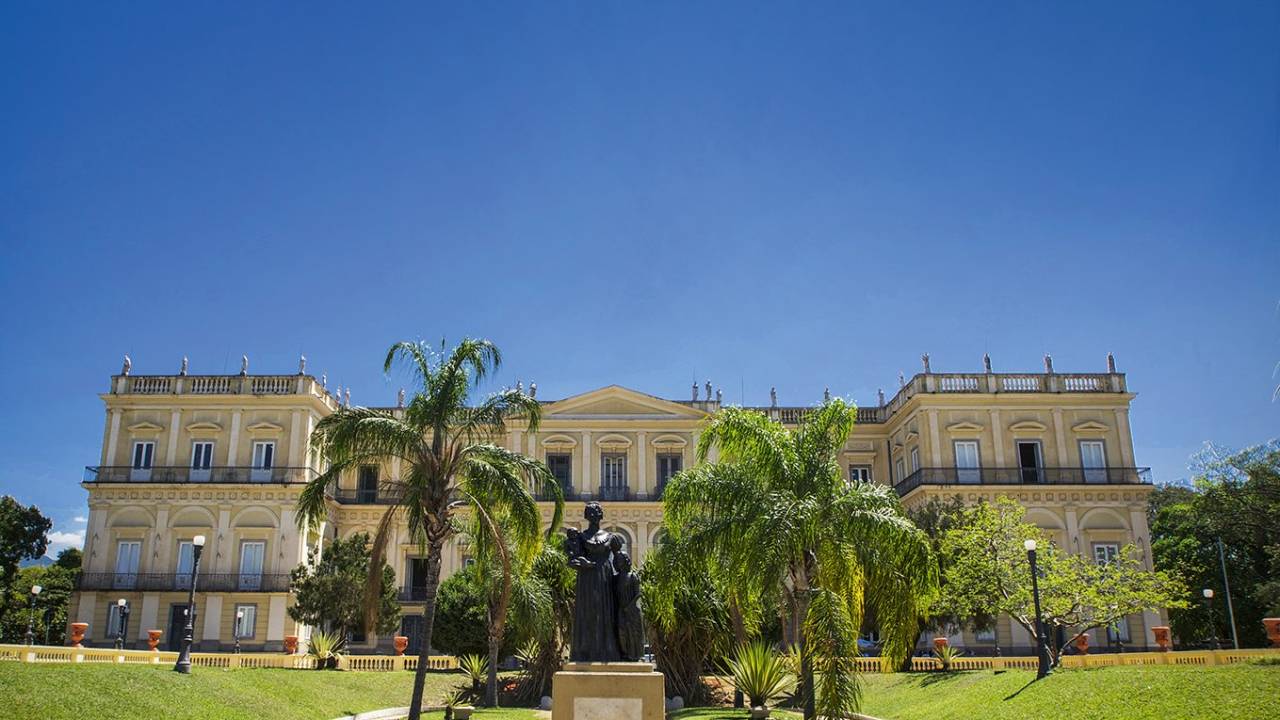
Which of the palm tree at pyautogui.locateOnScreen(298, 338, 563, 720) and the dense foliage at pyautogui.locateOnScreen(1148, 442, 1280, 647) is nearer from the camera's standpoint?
the palm tree at pyautogui.locateOnScreen(298, 338, 563, 720)

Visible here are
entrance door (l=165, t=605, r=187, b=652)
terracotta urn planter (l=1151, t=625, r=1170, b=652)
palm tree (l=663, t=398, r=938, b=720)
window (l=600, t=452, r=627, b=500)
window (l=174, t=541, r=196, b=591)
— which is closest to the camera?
palm tree (l=663, t=398, r=938, b=720)

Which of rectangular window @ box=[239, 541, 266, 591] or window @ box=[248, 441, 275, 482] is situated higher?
window @ box=[248, 441, 275, 482]

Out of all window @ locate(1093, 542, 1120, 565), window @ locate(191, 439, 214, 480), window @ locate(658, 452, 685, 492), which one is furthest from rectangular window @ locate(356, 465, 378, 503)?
window @ locate(1093, 542, 1120, 565)

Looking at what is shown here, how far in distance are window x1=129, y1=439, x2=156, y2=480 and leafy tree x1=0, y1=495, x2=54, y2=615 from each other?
8.66 meters

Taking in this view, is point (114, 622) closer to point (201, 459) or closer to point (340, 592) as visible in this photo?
point (201, 459)

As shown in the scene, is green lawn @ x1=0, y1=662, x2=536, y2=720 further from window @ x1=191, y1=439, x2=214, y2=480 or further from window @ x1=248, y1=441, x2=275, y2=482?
window @ x1=191, y1=439, x2=214, y2=480

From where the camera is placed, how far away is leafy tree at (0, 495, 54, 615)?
137ft

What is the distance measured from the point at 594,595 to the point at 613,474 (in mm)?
28877

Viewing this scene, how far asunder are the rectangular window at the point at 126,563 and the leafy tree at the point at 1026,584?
27.9 metres

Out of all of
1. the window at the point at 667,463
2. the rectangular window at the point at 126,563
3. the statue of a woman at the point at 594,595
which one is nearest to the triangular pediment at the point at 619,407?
the window at the point at 667,463

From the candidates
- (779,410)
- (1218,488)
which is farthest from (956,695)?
(779,410)

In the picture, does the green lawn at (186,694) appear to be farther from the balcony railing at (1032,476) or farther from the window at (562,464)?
the balcony railing at (1032,476)

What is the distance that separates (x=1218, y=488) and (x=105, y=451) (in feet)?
123

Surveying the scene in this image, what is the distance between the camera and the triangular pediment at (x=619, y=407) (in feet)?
134
